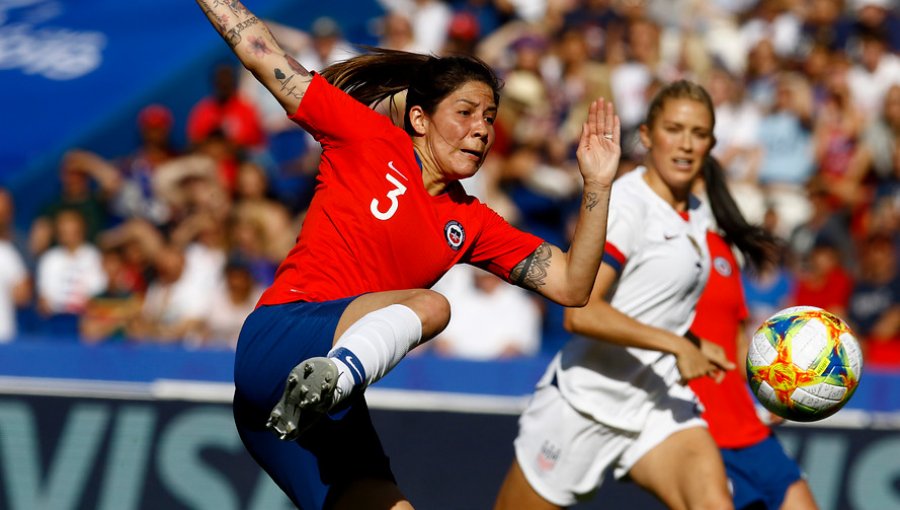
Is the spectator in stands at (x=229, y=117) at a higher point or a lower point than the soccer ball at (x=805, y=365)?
lower

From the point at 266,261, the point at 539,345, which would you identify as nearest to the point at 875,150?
the point at 539,345

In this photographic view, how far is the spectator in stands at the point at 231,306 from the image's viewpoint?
32.8 ft

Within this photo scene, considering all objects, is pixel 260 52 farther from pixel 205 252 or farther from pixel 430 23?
pixel 430 23

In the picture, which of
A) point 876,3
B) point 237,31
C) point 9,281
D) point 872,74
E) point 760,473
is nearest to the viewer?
point 237,31

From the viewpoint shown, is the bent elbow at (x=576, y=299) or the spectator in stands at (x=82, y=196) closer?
the bent elbow at (x=576, y=299)

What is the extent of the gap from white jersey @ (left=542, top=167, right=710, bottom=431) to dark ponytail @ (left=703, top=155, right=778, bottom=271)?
0.45 m

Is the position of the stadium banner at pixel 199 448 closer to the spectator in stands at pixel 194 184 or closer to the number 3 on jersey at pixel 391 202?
the number 3 on jersey at pixel 391 202

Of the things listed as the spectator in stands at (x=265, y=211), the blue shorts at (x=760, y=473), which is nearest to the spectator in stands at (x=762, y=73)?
the spectator in stands at (x=265, y=211)

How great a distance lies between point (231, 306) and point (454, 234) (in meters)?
5.45

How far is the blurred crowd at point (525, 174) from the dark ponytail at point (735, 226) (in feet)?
11.8

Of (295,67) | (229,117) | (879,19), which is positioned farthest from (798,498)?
(229,117)

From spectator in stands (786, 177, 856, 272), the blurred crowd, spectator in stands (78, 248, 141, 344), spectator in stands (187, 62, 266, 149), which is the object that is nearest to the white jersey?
the blurred crowd

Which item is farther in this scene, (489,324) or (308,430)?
(489,324)

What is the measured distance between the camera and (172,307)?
34.8 ft
